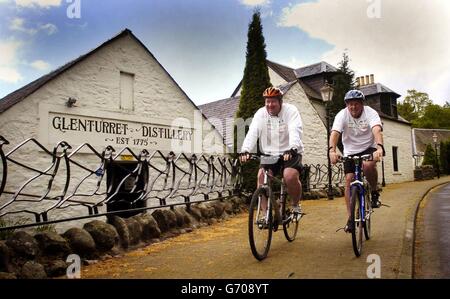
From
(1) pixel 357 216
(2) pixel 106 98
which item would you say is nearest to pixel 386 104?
(2) pixel 106 98

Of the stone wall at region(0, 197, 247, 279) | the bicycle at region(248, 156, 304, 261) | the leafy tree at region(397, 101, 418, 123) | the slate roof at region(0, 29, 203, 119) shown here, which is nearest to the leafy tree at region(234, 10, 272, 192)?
the slate roof at region(0, 29, 203, 119)

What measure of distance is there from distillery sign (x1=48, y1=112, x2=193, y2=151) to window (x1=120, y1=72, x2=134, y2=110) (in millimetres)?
461

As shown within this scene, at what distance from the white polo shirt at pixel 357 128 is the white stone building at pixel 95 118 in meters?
3.47

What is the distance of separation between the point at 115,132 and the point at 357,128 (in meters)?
5.77

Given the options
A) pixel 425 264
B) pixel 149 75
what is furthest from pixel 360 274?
pixel 149 75

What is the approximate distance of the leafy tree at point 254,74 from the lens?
11.8 metres

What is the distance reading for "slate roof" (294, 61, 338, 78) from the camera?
22.1m

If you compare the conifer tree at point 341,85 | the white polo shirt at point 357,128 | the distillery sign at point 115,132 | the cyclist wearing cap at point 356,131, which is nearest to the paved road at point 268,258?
the cyclist wearing cap at point 356,131

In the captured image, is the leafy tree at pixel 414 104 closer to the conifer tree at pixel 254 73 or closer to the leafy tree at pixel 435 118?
the leafy tree at pixel 435 118

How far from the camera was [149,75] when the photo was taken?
31.9ft

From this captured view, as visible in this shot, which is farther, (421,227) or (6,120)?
(6,120)
